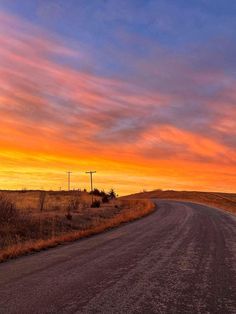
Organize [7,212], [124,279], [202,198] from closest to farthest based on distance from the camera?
[124,279]
[7,212]
[202,198]

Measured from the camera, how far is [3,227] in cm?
2058

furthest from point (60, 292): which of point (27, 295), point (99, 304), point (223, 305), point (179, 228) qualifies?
point (179, 228)

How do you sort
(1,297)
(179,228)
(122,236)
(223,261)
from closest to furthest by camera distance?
1. (1,297)
2. (223,261)
3. (122,236)
4. (179,228)

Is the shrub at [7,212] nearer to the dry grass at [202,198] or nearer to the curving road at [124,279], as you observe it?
the curving road at [124,279]

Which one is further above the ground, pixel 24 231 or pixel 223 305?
pixel 24 231

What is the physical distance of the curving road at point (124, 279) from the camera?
7.63 m

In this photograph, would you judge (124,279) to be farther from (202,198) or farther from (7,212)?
(202,198)

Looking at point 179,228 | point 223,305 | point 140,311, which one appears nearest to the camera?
point 140,311

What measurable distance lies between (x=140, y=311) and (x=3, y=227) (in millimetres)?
14496

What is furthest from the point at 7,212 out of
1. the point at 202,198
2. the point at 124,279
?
the point at 202,198

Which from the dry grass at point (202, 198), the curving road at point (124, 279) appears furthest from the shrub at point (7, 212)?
the dry grass at point (202, 198)

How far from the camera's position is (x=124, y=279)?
9844 millimetres

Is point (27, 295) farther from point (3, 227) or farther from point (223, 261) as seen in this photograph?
point (3, 227)

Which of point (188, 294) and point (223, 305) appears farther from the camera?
point (188, 294)
